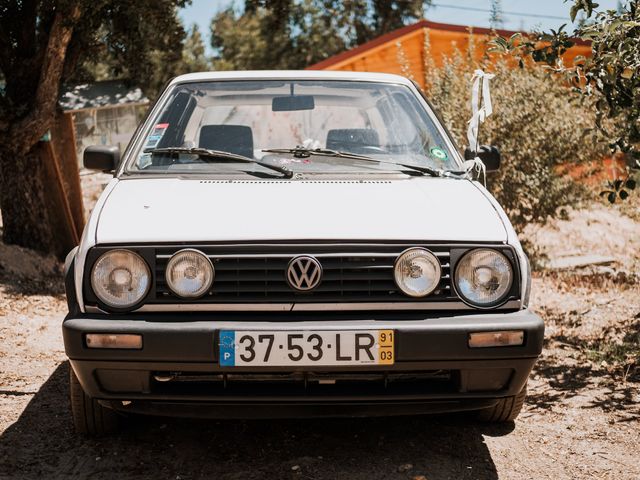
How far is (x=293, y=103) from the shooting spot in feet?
15.9

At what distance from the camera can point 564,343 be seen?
6.18m

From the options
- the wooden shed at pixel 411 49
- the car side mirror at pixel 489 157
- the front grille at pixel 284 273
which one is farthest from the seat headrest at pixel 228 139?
the wooden shed at pixel 411 49

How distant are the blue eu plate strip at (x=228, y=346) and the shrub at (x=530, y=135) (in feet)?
22.2

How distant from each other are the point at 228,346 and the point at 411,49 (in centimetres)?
1661

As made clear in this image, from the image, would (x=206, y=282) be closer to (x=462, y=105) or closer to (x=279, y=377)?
(x=279, y=377)

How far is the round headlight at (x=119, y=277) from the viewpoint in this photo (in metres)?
3.38

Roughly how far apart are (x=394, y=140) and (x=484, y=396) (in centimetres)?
164

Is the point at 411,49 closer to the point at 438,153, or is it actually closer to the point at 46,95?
the point at 46,95

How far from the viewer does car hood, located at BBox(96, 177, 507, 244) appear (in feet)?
11.2

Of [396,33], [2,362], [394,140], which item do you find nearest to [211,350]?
[394,140]

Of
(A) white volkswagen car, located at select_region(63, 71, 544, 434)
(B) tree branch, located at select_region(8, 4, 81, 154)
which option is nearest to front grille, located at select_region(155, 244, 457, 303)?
(A) white volkswagen car, located at select_region(63, 71, 544, 434)

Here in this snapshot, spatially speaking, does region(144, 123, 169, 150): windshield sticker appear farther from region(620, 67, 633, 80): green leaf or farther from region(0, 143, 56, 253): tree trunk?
region(0, 143, 56, 253): tree trunk

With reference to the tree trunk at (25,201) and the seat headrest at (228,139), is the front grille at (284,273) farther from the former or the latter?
the tree trunk at (25,201)

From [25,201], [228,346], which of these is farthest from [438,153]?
[25,201]
